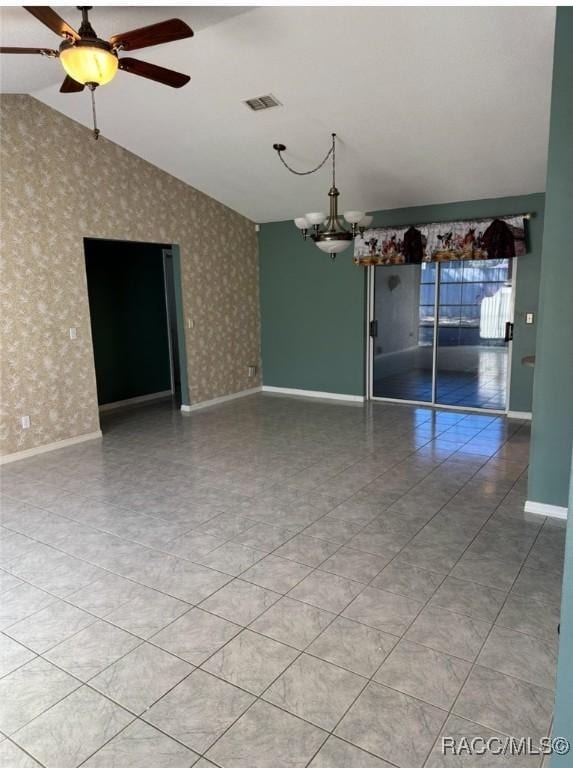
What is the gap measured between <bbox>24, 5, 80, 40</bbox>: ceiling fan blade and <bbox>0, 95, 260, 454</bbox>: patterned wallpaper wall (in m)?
2.71

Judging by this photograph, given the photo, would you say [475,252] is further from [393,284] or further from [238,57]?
[238,57]

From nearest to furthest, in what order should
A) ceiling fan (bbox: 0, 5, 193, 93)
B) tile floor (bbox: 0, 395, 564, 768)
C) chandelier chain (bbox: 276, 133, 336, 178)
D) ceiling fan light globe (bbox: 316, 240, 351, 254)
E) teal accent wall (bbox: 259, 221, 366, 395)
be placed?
tile floor (bbox: 0, 395, 564, 768) → ceiling fan (bbox: 0, 5, 193, 93) → ceiling fan light globe (bbox: 316, 240, 351, 254) → chandelier chain (bbox: 276, 133, 336, 178) → teal accent wall (bbox: 259, 221, 366, 395)

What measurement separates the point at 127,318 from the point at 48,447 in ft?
9.00

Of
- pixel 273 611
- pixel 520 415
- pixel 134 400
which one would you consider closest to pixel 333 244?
pixel 273 611

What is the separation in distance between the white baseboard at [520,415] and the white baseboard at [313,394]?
1959mm

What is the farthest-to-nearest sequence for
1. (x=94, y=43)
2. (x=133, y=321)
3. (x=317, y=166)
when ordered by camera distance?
(x=133, y=321)
(x=317, y=166)
(x=94, y=43)

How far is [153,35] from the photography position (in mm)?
2721

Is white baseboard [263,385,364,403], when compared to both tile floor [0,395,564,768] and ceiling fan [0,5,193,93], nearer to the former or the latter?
tile floor [0,395,564,768]

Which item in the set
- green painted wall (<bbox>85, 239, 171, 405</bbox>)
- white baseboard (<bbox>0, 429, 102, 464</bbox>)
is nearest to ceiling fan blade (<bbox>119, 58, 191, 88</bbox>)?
white baseboard (<bbox>0, 429, 102, 464</bbox>)

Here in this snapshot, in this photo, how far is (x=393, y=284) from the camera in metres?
7.26

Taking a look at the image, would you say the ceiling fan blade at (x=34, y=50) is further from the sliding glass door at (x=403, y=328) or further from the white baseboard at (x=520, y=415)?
the white baseboard at (x=520, y=415)

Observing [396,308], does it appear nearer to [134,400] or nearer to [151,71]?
[134,400]

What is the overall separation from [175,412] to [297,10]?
4.93 m

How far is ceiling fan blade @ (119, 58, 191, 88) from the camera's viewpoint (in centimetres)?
296
